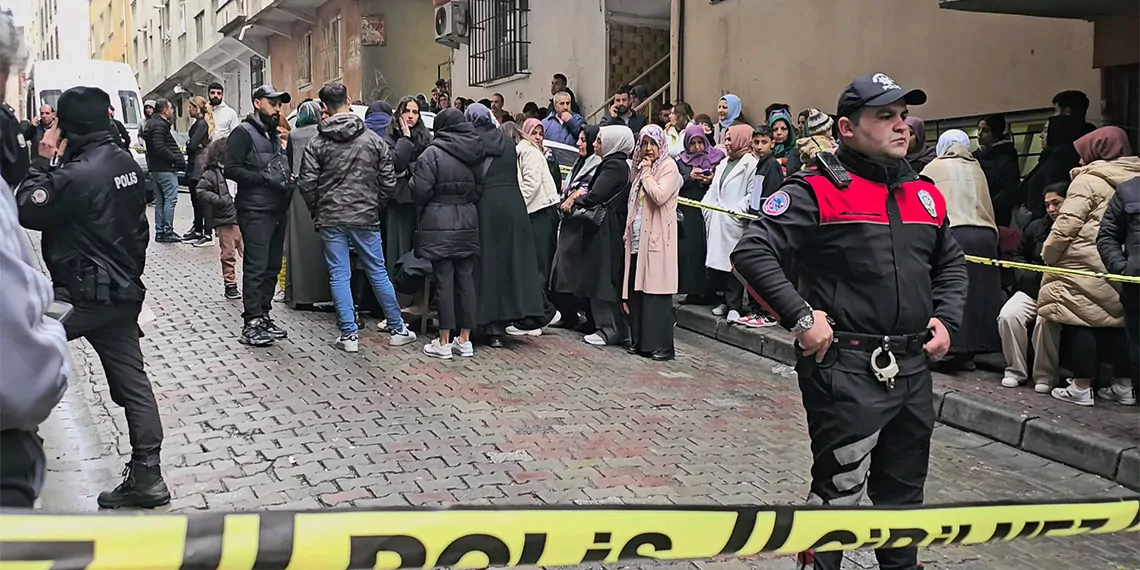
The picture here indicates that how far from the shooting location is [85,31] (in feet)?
168

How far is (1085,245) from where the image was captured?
640cm

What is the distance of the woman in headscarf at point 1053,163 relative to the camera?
296 inches

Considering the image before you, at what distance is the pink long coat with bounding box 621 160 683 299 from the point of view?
314 inches

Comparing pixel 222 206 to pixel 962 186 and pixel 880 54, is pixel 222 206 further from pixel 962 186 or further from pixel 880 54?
pixel 880 54

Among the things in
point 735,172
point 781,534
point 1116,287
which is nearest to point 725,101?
point 735,172

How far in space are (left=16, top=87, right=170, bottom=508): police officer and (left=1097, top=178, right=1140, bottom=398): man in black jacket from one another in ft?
17.2

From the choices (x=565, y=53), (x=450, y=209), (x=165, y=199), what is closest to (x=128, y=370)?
(x=450, y=209)

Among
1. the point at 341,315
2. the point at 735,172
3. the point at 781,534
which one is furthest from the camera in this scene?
the point at 735,172

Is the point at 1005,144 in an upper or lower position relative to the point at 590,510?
upper

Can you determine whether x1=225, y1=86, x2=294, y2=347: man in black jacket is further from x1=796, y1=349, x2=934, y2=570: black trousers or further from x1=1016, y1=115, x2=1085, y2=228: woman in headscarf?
x1=1016, y1=115, x2=1085, y2=228: woman in headscarf

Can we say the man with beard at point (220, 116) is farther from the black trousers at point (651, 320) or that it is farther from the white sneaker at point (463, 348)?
the black trousers at point (651, 320)

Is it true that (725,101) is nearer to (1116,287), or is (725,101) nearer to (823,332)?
(1116,287)

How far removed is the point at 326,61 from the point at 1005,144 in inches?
820

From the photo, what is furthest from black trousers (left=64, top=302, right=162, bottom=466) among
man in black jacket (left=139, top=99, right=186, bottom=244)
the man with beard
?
man in black jacket (left=139, top=99, right=186, bottom=244)
